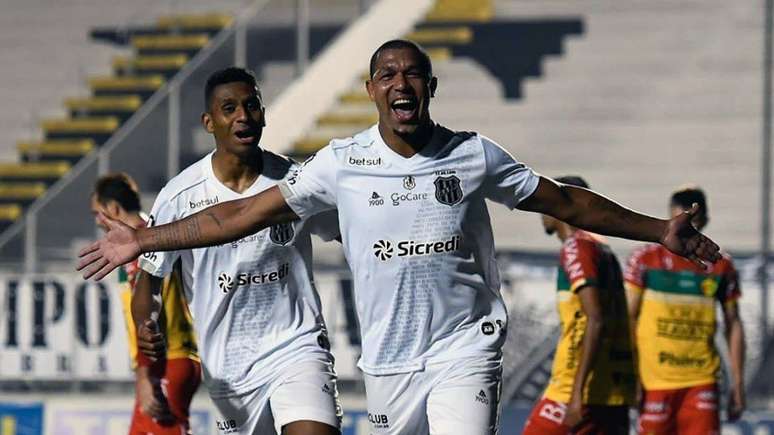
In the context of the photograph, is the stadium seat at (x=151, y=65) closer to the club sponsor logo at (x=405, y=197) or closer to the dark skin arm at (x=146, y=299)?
the dark skin arm at (x=146, y=299)

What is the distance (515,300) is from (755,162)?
475 centimetres

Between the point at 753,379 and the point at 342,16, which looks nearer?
the point at 753,379

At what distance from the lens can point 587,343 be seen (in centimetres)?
753

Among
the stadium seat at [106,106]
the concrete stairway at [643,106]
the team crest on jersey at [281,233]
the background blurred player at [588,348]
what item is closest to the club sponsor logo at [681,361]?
the background blurred player at [588,348]

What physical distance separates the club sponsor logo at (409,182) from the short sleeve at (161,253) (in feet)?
3.84

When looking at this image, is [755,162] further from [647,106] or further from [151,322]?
[151,322]

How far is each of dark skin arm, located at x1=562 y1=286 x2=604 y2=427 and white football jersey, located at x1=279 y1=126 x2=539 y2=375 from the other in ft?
6.33

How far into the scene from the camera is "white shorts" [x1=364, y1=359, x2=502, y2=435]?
5.49m

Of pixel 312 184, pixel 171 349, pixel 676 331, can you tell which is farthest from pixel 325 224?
pixel 676 331

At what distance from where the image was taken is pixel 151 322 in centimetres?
633

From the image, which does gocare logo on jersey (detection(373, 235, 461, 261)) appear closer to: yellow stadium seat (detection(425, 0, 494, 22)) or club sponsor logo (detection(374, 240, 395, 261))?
club sponsor logo (detection(374, 240, 395, 261))

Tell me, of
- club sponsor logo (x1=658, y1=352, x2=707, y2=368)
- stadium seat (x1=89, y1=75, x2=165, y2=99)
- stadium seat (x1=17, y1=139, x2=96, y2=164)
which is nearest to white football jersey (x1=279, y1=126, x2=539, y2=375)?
club sponsor logo (x1=658, y1=352, x2=707, y2=368)

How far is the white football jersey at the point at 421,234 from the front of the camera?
5488mm

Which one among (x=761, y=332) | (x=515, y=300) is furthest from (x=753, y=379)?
(x=515, y=300)
